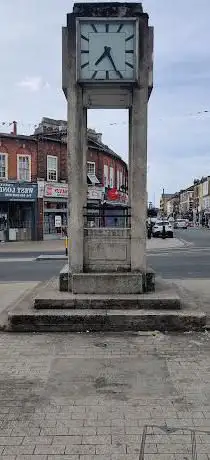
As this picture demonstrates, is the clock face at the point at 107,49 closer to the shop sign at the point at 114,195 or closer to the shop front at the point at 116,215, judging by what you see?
the shop front at the point at 116,215

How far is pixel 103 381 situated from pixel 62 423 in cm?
107

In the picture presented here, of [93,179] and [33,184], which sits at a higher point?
[93,179]

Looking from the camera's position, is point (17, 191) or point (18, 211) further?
point (18, 211)

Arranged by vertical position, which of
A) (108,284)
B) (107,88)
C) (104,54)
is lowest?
(108,284)

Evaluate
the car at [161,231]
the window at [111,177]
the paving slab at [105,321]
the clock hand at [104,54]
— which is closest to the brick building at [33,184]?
the window at [111,177]

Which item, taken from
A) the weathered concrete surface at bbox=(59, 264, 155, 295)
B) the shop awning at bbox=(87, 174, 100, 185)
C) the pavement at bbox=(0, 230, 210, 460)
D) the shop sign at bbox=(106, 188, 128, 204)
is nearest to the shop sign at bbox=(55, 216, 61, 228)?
the shop awning at bbox=(87, 174, 100, 185)

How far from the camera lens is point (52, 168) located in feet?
116

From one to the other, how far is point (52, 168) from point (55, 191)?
186cm

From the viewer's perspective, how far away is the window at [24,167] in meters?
33.3

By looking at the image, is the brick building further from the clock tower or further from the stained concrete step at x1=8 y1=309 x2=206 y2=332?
the stained concrete step at x1=8 y1=309 x2=206 y2=332

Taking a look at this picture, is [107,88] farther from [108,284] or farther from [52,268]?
[52,268]

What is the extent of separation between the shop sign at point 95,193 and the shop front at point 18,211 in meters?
5.76

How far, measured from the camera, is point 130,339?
21.2 ft

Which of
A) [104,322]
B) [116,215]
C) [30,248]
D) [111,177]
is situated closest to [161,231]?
[111,177]
